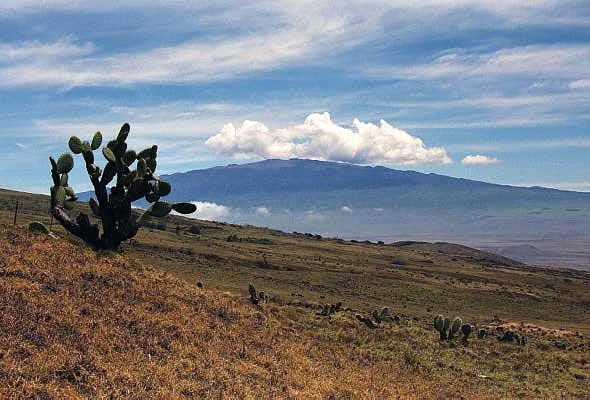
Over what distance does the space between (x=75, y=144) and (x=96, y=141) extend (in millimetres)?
1338

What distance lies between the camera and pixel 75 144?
28.7 m

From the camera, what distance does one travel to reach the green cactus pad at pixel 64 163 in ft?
97.1

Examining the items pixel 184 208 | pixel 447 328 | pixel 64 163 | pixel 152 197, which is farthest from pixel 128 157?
pixel 447 328

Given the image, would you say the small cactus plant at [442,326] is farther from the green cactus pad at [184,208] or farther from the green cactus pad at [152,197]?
the green cactus pad at [152,197]

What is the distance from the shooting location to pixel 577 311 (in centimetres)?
7275

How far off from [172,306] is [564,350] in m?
27.4

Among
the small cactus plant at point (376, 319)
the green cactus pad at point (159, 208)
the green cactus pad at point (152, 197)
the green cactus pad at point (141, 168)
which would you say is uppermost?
the green cactus pad at point (141, 168)

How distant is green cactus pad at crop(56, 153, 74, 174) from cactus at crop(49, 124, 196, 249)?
55mm

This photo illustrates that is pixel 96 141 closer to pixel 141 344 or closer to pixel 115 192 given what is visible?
pixel 115 192

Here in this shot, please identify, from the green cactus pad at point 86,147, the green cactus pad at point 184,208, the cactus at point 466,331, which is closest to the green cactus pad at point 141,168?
the green cactus pad at point 184,208

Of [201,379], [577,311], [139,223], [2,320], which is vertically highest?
[139,223]

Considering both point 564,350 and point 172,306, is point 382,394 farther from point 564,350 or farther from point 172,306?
point 564,350

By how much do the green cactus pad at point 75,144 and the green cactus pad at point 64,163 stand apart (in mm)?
1129

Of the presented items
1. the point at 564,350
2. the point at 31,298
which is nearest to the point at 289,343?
the point at 31,298
